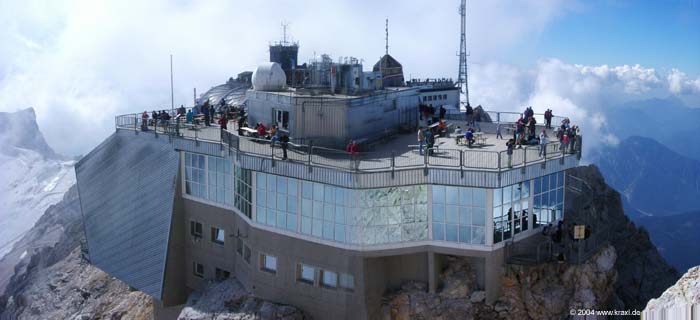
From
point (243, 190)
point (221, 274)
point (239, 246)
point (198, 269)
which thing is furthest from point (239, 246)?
point (198, 269)

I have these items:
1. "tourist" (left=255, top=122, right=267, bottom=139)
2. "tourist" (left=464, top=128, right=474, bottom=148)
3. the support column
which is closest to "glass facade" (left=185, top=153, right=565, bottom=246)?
the support column

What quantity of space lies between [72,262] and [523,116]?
148ft

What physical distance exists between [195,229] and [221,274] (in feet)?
Result: 10.7

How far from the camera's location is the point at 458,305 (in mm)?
34281

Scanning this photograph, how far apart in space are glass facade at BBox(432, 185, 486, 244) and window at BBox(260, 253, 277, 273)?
848 cm

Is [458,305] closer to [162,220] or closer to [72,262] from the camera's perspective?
[162,220]

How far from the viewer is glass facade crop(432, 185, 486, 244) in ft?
110

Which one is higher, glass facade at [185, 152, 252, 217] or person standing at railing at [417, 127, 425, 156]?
person standing at railing at [417, 127, 425, 156]

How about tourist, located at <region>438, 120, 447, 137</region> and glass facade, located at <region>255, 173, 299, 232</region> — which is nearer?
glass facade, located at <region>255, 173, 299, 232</region>

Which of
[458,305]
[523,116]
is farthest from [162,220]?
[523,116]

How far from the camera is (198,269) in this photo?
144 feet

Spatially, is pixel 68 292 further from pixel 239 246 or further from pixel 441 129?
pixel 441 129

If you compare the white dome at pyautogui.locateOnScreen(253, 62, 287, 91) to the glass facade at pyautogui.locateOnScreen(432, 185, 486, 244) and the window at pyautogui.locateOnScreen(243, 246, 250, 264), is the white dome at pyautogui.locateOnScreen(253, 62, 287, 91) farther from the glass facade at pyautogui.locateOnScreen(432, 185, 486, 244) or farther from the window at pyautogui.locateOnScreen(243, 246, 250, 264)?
the glass facade at pyautogui.locateOnScreen(432, 185, 486, 244)

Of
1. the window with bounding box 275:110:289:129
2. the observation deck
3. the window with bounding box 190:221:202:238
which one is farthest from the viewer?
the window with bounding box 190:221:202:238
